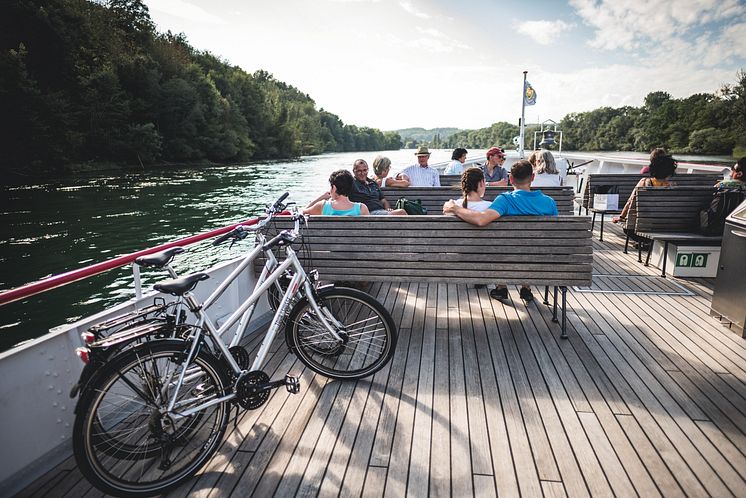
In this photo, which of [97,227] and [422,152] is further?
[97,227]

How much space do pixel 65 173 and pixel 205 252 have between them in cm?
2719

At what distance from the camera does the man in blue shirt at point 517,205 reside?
3.17 metres

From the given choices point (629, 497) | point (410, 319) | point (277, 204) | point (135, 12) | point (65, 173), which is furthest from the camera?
point (135, 12)

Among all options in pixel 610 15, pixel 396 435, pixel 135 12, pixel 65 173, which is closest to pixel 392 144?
pixel 135 12

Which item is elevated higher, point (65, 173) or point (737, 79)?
point (737, 79)

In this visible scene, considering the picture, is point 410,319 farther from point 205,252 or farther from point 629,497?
point 205,252

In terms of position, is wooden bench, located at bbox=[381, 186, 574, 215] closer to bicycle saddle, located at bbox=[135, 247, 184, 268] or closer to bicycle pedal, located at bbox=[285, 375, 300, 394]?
bicycle pedal, located at bbox=[285, 375, 300, 394]

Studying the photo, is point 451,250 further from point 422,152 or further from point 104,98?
point 104,98

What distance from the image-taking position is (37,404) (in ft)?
6.51

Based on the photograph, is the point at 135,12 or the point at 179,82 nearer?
the point at 179,82

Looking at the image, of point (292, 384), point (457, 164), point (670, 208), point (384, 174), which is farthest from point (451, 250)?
point (457, 164)

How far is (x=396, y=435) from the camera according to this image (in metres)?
2.22

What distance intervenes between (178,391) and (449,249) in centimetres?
211

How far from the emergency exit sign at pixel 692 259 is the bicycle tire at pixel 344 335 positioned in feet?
12.0
